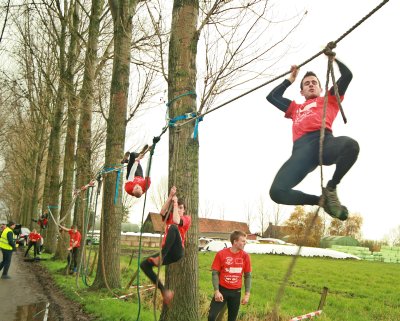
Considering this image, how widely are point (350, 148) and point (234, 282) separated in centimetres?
424

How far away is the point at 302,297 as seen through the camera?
14.8m

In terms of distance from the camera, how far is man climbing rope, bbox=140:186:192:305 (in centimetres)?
543

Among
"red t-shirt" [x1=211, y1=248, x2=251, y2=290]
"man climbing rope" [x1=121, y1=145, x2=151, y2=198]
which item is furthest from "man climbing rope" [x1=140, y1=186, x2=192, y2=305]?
"man climbing rope" [x1=121, y1=145, x2=151, y2=198]

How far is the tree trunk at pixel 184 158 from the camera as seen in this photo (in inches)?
243

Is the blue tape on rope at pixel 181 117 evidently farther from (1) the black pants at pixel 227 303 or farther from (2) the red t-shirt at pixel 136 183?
(1) the black pants at pixel 227 303

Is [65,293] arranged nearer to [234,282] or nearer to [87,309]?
[87,309]

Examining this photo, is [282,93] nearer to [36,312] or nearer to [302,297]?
[36,312]

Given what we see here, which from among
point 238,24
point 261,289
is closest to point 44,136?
point 261,289

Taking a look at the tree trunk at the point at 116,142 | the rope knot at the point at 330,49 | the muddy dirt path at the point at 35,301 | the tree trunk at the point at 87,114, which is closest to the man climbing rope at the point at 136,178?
the muddy dirt path at the point at 35,301

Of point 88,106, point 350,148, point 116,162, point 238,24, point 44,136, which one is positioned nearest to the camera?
point 350,148

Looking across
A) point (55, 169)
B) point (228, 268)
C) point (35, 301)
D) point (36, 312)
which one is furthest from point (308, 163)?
point (55, 169)

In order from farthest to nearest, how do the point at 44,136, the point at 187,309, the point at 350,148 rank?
1. the point at 44,136
2. the point at 187,309
3. the point at 350,148

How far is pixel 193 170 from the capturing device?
631 cm

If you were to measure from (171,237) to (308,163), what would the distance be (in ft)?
9.81
